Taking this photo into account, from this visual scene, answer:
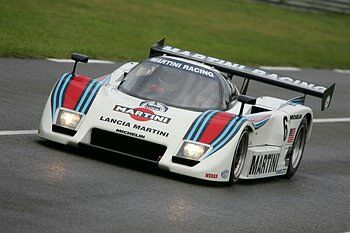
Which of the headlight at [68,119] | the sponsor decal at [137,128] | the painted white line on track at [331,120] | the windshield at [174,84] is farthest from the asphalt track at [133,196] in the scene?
the painted white line on track at [331,120]

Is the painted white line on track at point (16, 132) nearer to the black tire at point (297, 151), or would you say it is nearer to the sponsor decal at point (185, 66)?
the sponsor decal at point (185, 66)

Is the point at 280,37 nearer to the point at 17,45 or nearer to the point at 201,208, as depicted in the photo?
the point at 17,45

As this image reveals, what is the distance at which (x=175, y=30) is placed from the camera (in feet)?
91.1

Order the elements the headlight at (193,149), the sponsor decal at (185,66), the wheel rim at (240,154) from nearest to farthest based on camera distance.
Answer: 1. the headlight at (193,149)
2. the wheel rim at (240,154)
3. the sponsor decal at (185,66)

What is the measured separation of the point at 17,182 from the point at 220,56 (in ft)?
52.5

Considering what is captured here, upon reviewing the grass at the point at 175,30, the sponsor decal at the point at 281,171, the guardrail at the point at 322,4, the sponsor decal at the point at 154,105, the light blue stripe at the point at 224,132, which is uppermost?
the sponsor decal at the point at 154,105

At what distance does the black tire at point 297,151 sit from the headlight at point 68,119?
9.11 feet

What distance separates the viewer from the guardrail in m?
39.1

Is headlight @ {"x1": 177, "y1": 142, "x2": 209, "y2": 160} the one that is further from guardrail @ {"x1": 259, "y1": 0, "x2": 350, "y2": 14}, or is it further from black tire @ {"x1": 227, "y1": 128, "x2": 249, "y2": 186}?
guardrail @ {"x1": 259, "y1": 0, "x2": 350, "y2": 14}

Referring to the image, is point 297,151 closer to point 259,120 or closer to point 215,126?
point 259,120

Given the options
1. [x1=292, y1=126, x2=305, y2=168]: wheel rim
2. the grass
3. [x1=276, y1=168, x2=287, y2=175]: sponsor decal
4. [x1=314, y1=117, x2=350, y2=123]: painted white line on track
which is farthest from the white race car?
the grass

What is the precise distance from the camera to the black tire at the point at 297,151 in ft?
40.8

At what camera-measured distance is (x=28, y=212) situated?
Answer: 7895 mm

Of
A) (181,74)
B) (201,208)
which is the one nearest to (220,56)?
(181,74)
